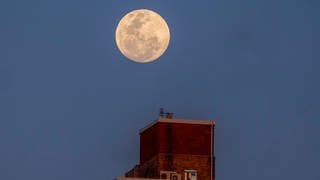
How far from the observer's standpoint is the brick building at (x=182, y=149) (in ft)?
407

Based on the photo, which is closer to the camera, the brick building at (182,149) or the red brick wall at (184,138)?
the brick building at (182,149)

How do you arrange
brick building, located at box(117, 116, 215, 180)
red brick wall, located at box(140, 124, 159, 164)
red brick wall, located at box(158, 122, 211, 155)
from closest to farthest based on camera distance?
brick building, located at box(117, 116, 215, 180) < red brick wall, located at box(158, 122, 211, 155) < red brick wall, located at box(140, 124, 159, 164)

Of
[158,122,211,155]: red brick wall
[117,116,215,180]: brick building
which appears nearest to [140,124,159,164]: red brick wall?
[117,116,215,180]: brick building

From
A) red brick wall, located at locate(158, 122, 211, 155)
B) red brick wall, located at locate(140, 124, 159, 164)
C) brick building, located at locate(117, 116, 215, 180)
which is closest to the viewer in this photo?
brick building, located at locate(117, 116, 215, 180)

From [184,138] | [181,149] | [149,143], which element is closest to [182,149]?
[181,149]

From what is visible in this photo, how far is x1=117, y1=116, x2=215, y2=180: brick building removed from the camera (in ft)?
407

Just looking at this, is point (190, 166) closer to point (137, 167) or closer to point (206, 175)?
point (206, 175)

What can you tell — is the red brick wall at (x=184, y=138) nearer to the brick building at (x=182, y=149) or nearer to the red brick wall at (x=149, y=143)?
the brick building at (x=182, y=149)

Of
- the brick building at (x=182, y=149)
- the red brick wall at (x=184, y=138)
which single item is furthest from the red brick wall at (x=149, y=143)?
the red brick wall at (x=184, y=138)

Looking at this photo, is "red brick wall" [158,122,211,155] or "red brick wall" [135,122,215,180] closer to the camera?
"red brick wall" [135,122,215,180]

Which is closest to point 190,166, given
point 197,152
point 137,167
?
A: point 197,152

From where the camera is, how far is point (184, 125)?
125375 millimetres

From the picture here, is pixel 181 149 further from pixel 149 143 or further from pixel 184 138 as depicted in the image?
pixel 149 143

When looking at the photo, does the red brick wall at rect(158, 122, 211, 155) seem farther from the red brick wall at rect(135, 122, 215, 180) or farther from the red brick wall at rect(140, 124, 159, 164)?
the red brick wall at rect(140, 124, 159, 164)
